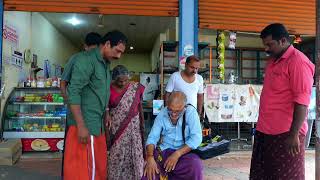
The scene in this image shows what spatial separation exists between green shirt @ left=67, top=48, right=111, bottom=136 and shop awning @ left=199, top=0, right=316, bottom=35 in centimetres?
333

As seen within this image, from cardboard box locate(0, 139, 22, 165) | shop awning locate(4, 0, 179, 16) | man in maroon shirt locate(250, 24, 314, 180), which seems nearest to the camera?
man in maroon shirt locate(250, 24, 314, 180)

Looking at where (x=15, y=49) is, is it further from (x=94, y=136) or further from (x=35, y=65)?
(x=94, y=136)

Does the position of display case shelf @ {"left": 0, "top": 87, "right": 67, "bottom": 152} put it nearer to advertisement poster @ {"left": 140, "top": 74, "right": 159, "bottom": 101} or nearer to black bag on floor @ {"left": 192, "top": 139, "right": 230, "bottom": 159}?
advertisement poster @ {"left": 140, "top": 74, "right": 159, "bottom": 101}

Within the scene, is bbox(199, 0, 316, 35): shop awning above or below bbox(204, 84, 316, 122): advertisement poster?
above

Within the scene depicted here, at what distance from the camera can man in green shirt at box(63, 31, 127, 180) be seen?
8.73 feet

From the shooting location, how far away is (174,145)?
282 centimetres

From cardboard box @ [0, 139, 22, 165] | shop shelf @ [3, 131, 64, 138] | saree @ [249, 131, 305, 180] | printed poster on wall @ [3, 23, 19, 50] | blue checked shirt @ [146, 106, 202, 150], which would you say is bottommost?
cardboard box @ [0, 139, 22, 165]

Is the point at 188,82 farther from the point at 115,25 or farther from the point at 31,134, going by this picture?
the point at 115,25

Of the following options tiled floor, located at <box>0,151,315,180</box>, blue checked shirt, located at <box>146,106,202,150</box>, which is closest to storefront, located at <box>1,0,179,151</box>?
tiled floor, located at <box>0,151,315,180</box>

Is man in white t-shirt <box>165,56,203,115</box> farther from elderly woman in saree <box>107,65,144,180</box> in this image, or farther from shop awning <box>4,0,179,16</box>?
shop awning <box>4,0,179,16</box>

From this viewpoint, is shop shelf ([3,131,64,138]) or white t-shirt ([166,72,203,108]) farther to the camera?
shop shelf ([3,131,64,138])

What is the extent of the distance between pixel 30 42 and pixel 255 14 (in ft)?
15.2

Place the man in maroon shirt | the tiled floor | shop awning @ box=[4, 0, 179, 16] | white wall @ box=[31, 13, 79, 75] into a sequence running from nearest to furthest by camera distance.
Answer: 1. the man in maroon shirt
2. the tiled floor
3. shop awning @ box=[4, 0, 179, 16]
4. white wall @ box=[31, 13, 79, 75]

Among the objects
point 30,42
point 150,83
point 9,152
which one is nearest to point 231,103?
point 150,83
